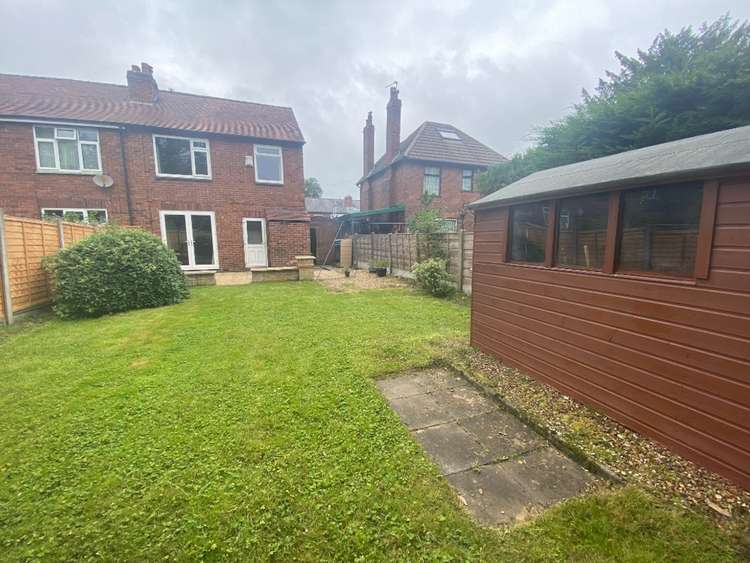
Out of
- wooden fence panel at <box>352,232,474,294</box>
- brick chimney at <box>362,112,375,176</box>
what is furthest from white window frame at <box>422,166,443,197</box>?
brick chimney at <box>362,112,375,176</box>

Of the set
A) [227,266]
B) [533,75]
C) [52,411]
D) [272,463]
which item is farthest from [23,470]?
[533,75]

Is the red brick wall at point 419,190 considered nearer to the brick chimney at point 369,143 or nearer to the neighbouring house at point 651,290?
the brick chimney at point 369,143

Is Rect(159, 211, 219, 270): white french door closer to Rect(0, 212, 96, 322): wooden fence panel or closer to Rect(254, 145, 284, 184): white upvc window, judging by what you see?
Rect(254, 145, 284, 184): white upvc window

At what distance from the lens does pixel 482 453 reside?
2320 mm

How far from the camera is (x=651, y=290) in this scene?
7.60 feet

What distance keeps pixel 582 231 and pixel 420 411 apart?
7.27 feet

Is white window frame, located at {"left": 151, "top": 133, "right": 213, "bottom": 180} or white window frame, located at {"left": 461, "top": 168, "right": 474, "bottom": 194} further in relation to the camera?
white window frame, located at {"left": 461, "top": 168, "right": 474, "bottom": 194}

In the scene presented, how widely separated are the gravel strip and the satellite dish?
13.3 meters

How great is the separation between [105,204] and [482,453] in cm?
1386

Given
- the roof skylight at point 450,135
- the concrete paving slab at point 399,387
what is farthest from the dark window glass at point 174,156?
the roof skylight at point 450,135

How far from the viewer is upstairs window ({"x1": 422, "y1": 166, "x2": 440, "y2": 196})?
1748cm

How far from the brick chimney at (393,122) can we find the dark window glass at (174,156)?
10.8m

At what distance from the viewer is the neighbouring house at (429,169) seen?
17234mm

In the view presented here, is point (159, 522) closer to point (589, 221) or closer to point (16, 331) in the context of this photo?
point (589, 221)
